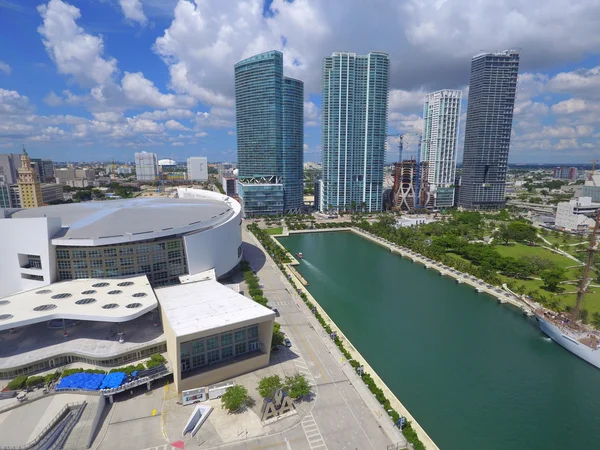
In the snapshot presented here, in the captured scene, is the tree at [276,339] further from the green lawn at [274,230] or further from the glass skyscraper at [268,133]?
the glass skyscraper at [268,133]

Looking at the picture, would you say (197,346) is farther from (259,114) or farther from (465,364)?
(259,114)

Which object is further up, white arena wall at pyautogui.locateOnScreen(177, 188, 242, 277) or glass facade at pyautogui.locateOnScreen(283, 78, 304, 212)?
glass facade at pyautogui.locateOnScreen(283, 78, 304, 212)

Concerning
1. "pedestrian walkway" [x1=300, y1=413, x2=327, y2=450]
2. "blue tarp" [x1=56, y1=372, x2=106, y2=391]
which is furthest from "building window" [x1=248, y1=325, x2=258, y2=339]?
"blue tarp" [x1=56, y1=372, x2=106, y2=391]

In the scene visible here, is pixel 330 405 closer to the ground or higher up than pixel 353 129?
closer to the ground

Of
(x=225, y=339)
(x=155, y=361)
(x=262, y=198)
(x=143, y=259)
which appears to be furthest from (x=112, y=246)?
(x=262, y=198)

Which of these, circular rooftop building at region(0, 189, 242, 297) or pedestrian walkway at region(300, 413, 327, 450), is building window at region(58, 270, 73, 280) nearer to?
circular rooftop building at region(0, 189, 242, 297)

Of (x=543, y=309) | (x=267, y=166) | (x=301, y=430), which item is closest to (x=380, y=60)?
(x=267, y=166)

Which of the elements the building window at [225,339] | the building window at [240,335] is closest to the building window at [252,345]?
the building window at [240,335]
